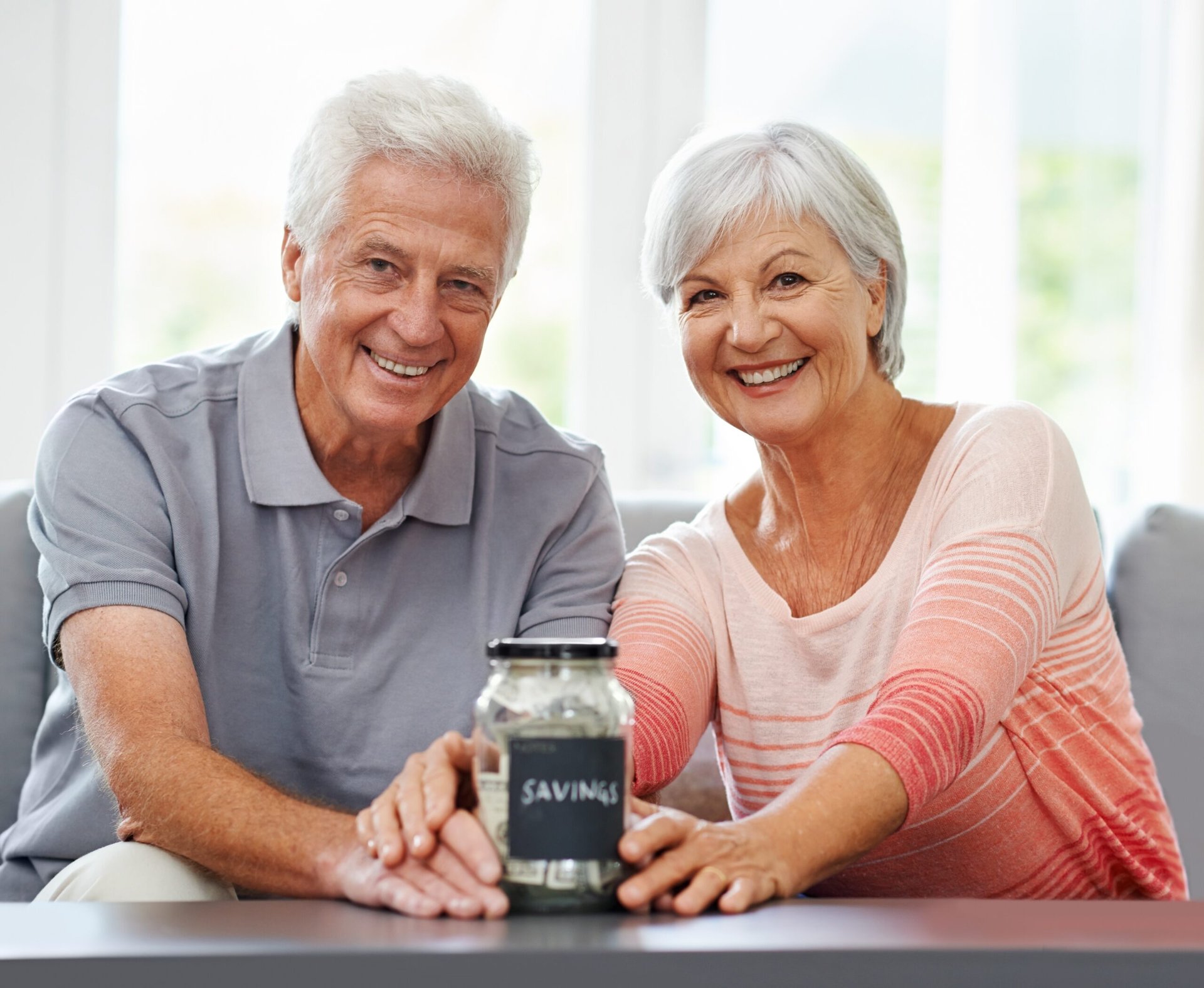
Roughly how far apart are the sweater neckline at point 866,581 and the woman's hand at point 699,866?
491 mm

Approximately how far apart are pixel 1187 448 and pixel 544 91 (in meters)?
1.69

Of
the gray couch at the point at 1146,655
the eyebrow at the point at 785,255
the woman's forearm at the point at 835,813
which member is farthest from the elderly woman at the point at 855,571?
the gray couch at the point at 1146,655

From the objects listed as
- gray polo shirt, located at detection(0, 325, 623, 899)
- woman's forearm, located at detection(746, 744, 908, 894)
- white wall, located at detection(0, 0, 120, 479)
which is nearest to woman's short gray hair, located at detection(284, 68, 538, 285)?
gray polo shirt, located at detection(0, 325, 623, 899)

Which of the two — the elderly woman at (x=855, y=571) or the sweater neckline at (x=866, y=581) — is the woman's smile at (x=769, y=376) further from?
the sweater neckline at (x=866, y=581)

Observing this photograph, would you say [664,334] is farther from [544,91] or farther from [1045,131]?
[1045,131]

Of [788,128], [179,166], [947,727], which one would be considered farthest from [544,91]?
[947,727]

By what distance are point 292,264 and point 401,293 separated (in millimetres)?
190

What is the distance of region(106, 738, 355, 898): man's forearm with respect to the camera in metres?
0.96

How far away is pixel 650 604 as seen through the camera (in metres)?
1.44

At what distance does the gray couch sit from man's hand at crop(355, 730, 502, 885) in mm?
923

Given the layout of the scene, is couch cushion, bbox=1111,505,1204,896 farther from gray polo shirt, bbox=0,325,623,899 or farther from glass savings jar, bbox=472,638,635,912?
glass savings jar, bbox=472,638,635,912

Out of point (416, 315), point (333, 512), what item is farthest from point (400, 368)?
Result: point (333, 512)

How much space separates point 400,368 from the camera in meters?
1.40

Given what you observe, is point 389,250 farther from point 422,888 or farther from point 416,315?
point 422,888
